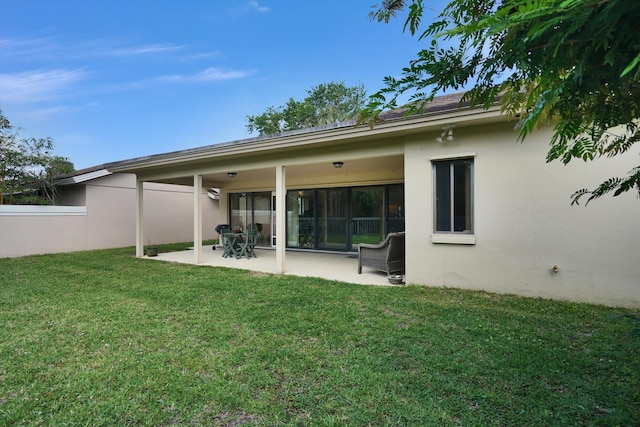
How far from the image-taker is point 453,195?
5.35 m

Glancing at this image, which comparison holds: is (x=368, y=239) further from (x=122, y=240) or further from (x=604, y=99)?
(x=122, y=240)

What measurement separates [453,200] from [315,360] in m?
3.77

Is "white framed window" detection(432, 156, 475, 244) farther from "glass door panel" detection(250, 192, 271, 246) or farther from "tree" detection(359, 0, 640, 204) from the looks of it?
"glass door panel" detection(250, 192, 271, 246)

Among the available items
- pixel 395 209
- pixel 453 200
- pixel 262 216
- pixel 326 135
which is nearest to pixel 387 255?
pixel 453 200

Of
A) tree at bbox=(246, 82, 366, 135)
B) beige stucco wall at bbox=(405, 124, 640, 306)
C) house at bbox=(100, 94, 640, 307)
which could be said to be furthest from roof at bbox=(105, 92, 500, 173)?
tree at bbox=(246, 82, 366, 135)

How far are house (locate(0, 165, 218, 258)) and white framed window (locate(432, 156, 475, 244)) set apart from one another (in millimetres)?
9764

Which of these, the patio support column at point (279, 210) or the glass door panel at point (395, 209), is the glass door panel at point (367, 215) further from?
the patio support column at point (279, 210)

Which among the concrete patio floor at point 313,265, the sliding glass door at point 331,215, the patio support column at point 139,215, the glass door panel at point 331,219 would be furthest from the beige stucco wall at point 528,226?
the patio support column at point 139,215

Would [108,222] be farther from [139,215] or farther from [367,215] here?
[367,215]

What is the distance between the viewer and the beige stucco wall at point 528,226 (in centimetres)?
434

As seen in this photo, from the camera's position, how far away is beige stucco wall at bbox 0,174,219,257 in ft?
33.8

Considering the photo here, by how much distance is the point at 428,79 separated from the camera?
129cm

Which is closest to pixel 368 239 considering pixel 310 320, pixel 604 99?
pixel 310 320

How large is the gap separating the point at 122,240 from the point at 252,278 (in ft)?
31.1
